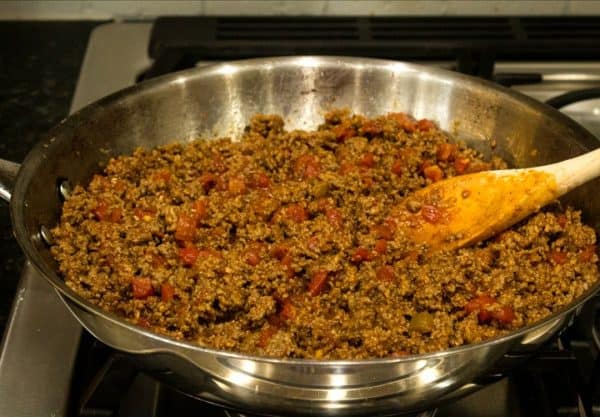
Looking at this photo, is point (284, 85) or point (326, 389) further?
point (284, 85)

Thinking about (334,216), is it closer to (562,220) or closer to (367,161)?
(367,161)

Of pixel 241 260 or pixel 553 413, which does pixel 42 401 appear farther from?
pixel 553 413

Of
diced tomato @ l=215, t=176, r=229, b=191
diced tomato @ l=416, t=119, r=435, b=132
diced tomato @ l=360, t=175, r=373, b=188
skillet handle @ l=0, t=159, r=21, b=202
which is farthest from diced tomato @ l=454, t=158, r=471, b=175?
skillet handle @ l=0, t=159, r=21, b=202

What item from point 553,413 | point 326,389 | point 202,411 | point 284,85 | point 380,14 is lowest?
point 202,411

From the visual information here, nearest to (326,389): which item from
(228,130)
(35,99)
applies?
(228,130)

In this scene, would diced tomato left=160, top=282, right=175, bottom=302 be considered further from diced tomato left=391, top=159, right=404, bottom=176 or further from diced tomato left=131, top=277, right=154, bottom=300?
diced tomato left=391, top=159, right=404, bottom=176

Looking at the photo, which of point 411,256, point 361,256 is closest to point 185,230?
point 361,256

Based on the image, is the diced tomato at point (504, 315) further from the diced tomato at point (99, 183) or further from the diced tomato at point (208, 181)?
the diced tomato at point (99, 183)
